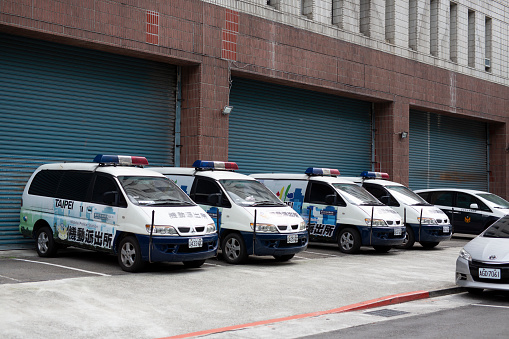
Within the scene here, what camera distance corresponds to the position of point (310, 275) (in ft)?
39.2

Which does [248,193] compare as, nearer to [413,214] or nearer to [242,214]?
[242,214]

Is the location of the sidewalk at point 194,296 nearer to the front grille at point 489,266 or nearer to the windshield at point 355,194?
the front grille at point 489,266

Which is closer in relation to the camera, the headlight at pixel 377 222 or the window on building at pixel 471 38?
the headlight at pixel 377 222

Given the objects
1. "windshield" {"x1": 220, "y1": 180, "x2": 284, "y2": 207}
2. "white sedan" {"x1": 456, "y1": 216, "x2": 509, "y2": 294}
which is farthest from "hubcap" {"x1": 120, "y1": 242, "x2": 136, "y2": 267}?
"white sedan" {"x1": 456, "y1": 216, "x2": 509, "y2": 294}

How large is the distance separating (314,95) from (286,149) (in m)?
2.43

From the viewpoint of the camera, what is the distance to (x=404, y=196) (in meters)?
18.0

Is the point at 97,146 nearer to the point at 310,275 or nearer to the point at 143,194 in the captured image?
the point at 143,194

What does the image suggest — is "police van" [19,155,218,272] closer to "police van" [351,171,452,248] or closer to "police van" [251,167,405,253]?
"police van" [251,167,405,253]

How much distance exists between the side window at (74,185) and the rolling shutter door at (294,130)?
7.28m

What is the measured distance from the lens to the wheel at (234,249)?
42.8 ft

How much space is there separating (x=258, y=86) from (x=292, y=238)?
27.8 feet

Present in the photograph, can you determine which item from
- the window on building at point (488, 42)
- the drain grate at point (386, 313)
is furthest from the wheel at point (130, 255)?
the window on building at point (488, 42)

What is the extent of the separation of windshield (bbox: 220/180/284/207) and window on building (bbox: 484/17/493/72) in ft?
67.3

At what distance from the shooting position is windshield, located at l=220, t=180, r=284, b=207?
13.6 meters
